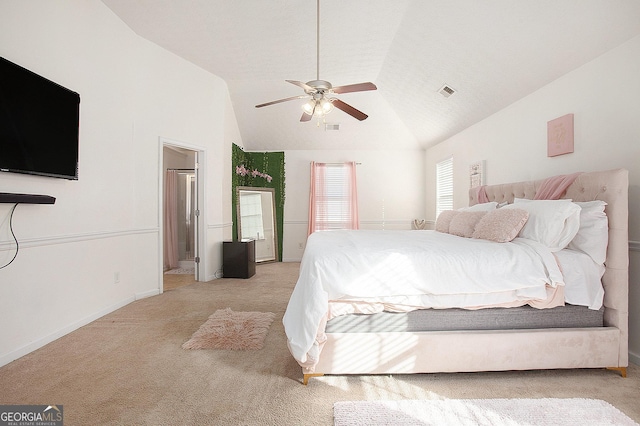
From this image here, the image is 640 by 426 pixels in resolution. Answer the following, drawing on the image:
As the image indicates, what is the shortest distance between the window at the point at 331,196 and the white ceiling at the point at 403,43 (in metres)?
1.55

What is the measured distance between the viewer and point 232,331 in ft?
9.37

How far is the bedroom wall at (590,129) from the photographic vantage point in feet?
7.63

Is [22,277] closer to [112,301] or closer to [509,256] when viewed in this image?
[112,301]

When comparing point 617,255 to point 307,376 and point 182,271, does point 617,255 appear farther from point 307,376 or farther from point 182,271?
point 182,271

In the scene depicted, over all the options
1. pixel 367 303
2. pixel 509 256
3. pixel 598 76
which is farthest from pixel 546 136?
pixel 367 303

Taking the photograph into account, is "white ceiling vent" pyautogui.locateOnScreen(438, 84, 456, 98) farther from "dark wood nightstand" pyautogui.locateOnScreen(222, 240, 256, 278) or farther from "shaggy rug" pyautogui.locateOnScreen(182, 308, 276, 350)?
"dark wood nightstand" pyautogui.locateOnScreen(222, 240, 256, 278)

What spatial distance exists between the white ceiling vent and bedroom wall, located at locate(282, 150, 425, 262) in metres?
2.49

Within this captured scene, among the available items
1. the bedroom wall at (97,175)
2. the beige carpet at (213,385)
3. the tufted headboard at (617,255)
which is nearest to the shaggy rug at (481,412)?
the beige carpet at (213,385)

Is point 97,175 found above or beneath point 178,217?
above

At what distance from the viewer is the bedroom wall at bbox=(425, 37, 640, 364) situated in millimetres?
2326

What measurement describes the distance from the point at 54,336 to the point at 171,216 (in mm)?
3281

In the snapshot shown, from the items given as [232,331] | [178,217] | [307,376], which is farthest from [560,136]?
[178,217]

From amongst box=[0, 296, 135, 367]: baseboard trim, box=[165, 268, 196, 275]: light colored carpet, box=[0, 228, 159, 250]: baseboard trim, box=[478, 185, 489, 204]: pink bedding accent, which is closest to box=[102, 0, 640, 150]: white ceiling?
box=[478, 185, 489, 204]: pink bedding accent

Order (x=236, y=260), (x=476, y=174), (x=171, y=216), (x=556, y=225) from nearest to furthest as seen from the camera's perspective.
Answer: (x=556, y=225) < (x=476, y=174) < (x=236, y=260) < (x=171, y=216)
